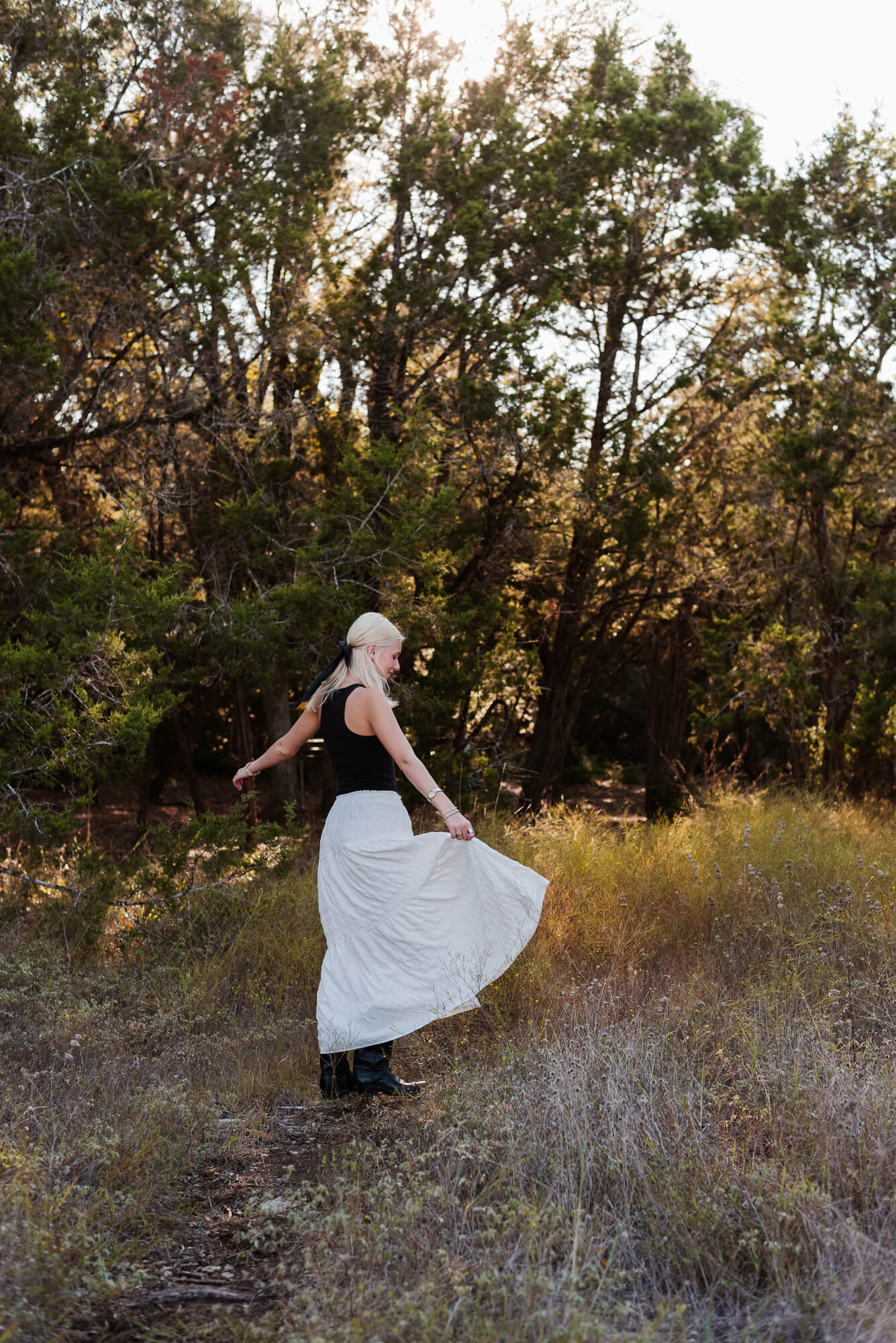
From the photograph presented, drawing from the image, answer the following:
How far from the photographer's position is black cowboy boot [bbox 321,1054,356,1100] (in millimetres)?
4633

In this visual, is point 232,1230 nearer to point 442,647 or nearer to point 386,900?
point 386,900

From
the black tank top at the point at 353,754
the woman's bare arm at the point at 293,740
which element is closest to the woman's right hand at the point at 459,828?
the black tank top at the point at 353,754

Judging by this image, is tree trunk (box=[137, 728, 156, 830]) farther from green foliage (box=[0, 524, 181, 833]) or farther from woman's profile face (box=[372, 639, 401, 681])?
woman's profile face (box=[372, 639, 401, 681])

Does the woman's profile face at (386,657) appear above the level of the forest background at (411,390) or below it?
below

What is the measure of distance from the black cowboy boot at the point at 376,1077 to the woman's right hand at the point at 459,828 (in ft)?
2.94

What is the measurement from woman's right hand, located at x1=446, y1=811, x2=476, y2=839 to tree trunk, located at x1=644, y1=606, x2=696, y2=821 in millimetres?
11247

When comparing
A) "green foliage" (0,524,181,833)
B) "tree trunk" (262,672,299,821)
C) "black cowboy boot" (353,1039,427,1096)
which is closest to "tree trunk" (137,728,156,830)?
"tree trunk" (262,672,299,821)

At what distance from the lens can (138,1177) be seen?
352 centimetres

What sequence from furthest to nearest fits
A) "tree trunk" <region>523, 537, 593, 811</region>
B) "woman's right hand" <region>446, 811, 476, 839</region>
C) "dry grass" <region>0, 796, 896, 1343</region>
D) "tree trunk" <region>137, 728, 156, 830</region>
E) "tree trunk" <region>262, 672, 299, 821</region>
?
1. "tree trunk" <region>523, 537, 593, 811</region>
2. "tree trunk" <region>137, 728, 156, 830</region>
3. "tree trunk" <region>262, 672, 299, 821</region>
4. "woman's right hand" <region>446, 811, 476, 839</region>
5. "dry grass" <region>0, 796, 896, 1343</region>

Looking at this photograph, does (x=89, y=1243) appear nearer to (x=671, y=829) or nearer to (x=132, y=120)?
(x=671, y=829)

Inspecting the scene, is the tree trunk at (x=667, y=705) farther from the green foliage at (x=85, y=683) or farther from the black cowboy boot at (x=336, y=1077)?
the black cowboy boot at (x=336, y=1077)

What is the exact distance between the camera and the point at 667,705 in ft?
58.0

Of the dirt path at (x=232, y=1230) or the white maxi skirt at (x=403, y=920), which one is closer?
the dirt path at (x=232, y=1230)

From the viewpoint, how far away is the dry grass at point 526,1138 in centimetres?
279
